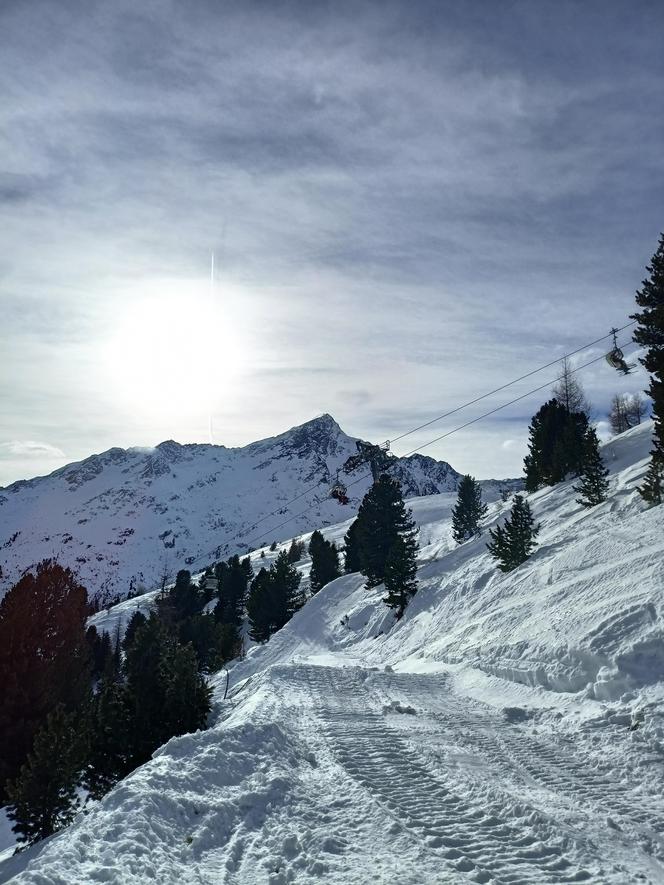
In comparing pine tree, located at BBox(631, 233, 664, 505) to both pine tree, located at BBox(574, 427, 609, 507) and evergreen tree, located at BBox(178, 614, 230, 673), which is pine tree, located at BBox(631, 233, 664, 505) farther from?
evergreen tree, located at BBox(178, 614, 230, 673)

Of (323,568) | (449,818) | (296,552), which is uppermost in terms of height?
(449,818)

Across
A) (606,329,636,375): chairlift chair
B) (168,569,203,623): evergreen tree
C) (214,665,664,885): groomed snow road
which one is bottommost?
(168,569,203,623): evergreen tree

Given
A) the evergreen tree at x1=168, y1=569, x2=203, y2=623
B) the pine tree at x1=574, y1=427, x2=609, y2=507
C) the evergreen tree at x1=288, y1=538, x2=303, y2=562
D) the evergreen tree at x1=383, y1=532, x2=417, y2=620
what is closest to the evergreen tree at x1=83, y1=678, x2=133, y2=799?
the evergreen tree at x1=383, y1=532, x2=417, y2=620

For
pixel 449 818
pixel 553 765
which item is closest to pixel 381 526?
pixel 553 765

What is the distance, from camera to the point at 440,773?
8.59 metres

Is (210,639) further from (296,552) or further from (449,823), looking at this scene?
(296,552)

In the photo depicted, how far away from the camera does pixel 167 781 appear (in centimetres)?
800

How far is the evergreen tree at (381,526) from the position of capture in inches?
1973

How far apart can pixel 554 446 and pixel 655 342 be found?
2809 centimetres

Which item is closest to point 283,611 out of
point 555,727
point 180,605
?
point 180,605

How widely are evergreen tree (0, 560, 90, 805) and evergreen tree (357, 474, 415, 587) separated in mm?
25876

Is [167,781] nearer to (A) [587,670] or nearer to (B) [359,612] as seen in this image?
(A) [587,670]

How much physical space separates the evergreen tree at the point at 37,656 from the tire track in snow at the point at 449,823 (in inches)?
617

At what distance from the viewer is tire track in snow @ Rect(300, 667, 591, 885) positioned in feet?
18.0
